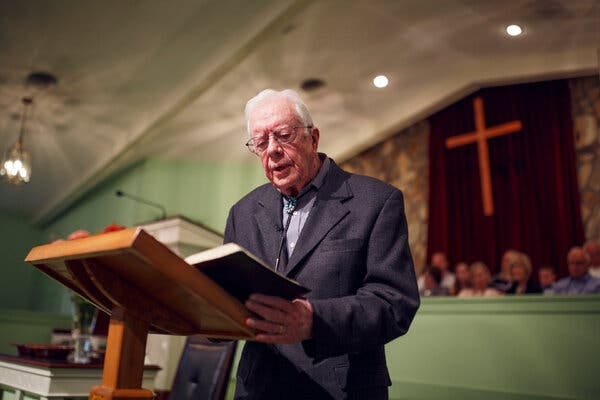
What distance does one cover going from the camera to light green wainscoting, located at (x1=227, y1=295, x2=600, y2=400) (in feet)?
8.96

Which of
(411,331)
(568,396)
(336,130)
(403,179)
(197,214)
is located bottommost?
(568,396)

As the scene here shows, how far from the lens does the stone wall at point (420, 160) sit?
6.41 m

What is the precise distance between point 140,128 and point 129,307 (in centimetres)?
602

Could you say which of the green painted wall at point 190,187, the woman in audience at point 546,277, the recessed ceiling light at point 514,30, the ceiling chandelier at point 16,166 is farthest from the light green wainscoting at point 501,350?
the green painted wall at point 190,187

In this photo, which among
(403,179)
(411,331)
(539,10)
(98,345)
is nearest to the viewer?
(98,345)

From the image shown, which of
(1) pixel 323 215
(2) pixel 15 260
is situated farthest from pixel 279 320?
(2) pixel 15 260

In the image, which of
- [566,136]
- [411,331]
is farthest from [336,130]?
[411,331]

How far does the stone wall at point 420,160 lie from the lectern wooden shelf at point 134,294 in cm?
625

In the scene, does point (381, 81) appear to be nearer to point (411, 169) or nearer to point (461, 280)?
point (411, 169)

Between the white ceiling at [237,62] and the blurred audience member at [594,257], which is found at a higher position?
the white ceiling at [237,62]

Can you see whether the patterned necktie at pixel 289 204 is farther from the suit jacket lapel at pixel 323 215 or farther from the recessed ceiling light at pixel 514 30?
the recessed ceiling light at pixel 514 30

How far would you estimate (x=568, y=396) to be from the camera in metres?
2.71

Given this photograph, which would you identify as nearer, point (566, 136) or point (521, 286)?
point (521, 286)

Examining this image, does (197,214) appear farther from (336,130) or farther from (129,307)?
(129,307)
